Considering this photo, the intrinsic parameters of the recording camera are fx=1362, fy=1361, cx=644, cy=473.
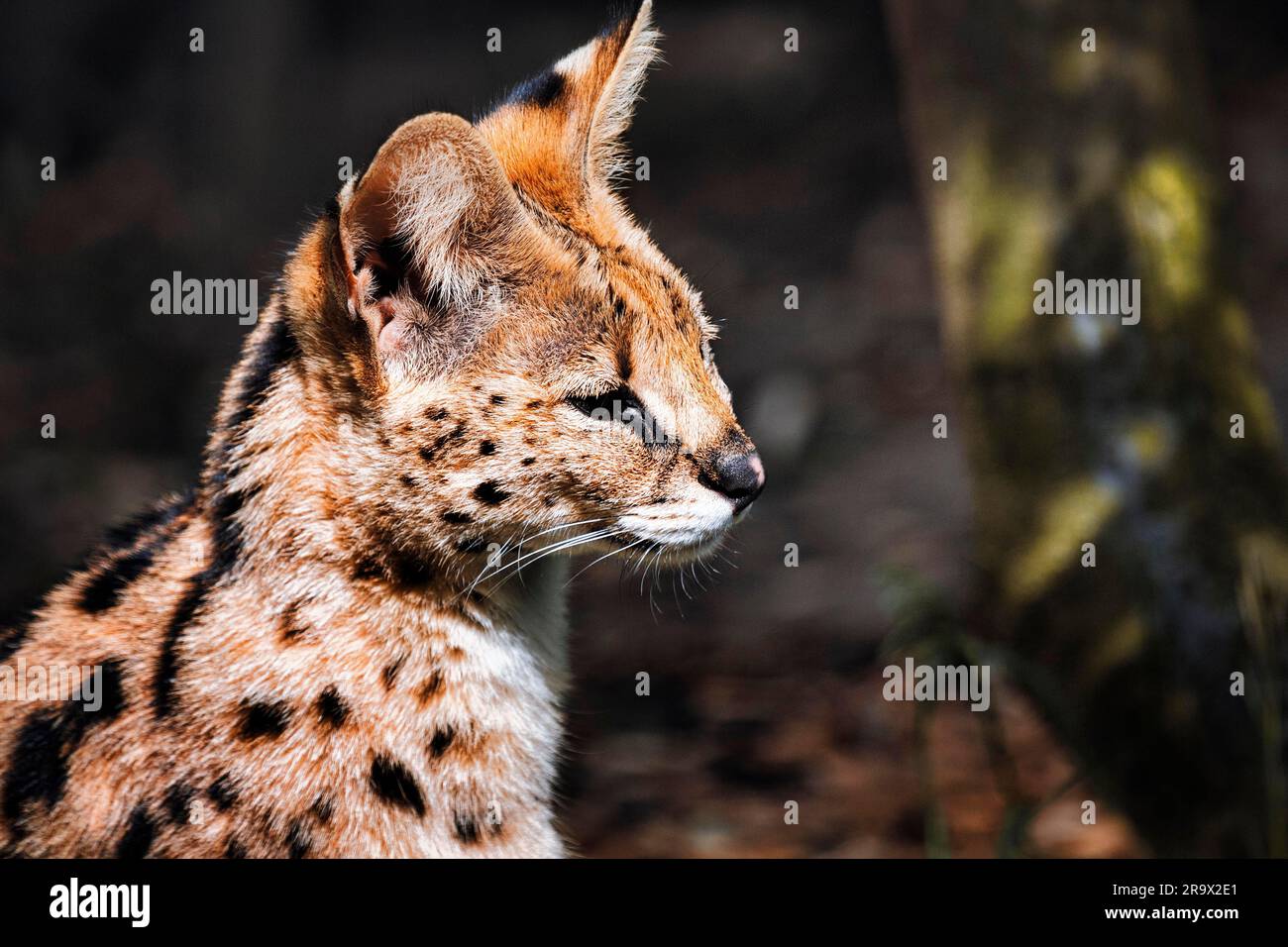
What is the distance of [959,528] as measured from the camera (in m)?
9.35

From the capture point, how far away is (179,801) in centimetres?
329

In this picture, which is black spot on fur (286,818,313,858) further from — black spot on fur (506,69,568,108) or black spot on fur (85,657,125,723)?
black spot on fur (506,69,568,108)

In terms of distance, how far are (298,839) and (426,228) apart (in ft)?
4.97

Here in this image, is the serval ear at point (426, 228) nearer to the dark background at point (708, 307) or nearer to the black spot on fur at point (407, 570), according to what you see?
the black spot on fur at point (407, 570)

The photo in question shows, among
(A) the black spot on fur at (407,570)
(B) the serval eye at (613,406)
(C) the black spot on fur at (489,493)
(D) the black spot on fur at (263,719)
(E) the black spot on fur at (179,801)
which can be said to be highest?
(B) the serval eye at (613,406)

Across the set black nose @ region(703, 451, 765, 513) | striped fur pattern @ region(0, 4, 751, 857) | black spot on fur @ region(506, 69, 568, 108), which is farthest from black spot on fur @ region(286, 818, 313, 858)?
black spot on fur @ region(506, 69, 568, 108)

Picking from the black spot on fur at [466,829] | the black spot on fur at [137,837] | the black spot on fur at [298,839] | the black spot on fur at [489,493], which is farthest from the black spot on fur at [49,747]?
the black spot on fur at [489,493]

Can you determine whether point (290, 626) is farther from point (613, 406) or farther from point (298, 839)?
point (613, 406)

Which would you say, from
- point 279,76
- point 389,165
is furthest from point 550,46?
point 389,165

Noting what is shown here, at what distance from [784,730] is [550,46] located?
11.1 m

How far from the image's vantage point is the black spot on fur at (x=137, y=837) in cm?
326

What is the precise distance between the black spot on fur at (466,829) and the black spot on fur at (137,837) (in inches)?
28.7

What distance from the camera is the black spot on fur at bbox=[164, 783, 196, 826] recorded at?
3279 mm

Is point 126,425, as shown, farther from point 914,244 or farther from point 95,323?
point 914,244
